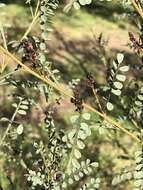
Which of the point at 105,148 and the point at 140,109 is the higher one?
the point at 140,109

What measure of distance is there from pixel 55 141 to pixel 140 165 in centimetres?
69

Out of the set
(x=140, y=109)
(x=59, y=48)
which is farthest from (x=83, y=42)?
(x=140, y=109)

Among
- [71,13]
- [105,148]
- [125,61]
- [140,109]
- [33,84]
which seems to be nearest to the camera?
[33,84]

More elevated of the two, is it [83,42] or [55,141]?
[55,141]

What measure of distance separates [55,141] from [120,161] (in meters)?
2.29

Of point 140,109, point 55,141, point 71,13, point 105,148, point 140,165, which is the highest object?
point 140,165

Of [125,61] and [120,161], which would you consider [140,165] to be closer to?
[120,161]

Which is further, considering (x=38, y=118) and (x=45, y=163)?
(x=38, y=118)

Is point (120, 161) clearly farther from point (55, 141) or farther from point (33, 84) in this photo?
point (33, 84)

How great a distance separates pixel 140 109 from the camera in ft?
10.8

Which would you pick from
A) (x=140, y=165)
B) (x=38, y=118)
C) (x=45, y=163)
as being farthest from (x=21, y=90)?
(x=140, y=165)

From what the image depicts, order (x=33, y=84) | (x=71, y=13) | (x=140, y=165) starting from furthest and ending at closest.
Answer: (x=71, y=13) < (x=33, y=84) < (x=140, y=165)

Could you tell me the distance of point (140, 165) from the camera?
1.99 meters

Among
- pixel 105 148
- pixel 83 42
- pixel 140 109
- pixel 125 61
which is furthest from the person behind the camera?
pixel 83 42
